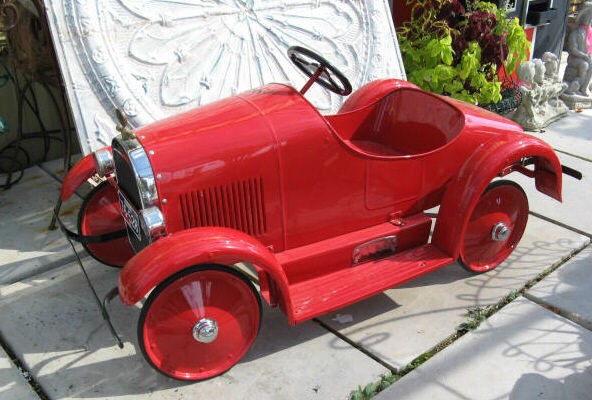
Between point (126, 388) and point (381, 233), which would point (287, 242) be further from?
point (126, 388)

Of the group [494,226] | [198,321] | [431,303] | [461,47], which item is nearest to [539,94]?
[461,47]

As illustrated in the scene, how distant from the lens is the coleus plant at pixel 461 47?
5285 millimetres

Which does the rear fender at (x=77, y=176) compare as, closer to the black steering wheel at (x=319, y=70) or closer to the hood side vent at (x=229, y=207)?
the hood side vent at (x=229, y=207)

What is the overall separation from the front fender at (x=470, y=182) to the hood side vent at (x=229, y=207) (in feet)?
3.49

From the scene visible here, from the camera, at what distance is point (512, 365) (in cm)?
278

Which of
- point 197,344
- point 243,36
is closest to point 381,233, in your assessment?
point 197,344

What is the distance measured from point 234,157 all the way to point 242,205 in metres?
0.25

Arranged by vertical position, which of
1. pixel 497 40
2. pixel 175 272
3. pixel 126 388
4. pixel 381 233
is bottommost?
pixel 126 388

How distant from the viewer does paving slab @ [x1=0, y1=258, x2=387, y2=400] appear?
2656mm

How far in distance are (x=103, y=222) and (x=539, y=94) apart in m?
4.63

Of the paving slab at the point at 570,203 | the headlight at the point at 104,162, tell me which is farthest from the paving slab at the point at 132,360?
the paving slab at the point at 570,203

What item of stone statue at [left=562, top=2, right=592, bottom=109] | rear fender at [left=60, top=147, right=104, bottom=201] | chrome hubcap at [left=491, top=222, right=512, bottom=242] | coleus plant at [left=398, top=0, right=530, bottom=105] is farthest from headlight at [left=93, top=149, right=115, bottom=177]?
stone statue at [left=562, top=2, right=592, bottom=109]

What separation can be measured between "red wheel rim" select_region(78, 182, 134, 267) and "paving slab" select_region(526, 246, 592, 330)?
8.25 ft

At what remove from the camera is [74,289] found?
3.42 metres
